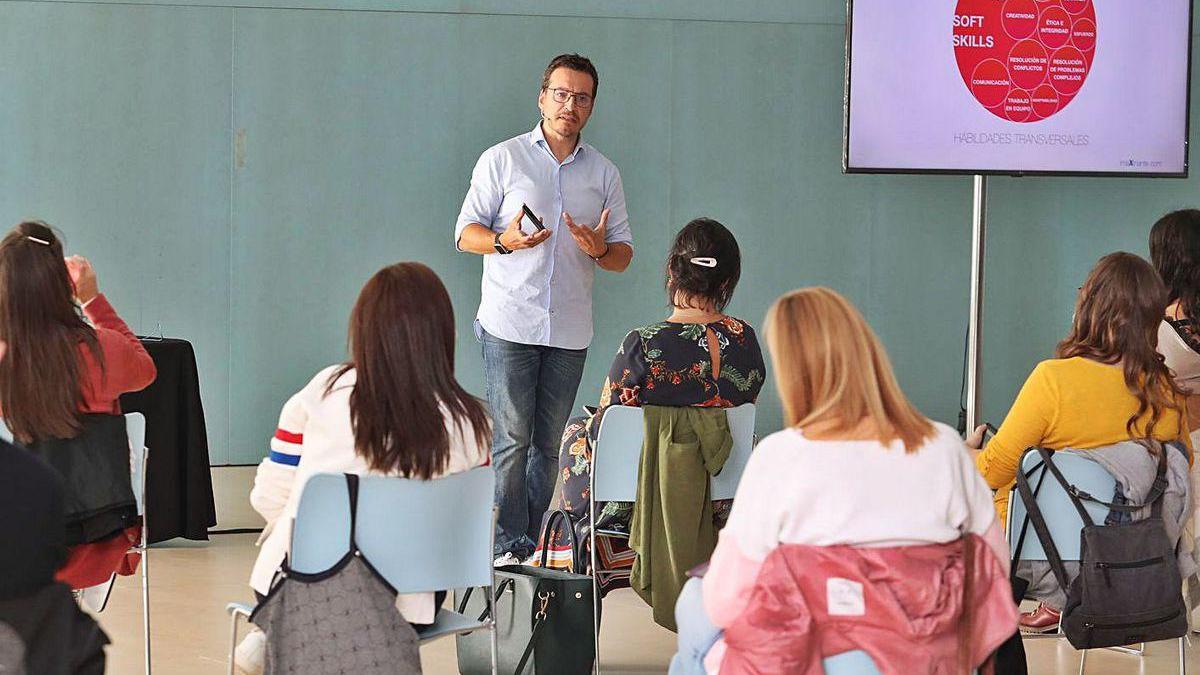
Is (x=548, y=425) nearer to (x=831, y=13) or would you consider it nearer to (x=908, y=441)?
(x=908, y=441)

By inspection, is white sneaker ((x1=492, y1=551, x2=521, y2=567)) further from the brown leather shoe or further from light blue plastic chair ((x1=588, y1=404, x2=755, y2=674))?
the brown leather shoe

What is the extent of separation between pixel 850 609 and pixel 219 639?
2.63 meters

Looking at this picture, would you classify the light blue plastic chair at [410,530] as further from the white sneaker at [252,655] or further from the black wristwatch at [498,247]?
the black wristwatch at [498,247]

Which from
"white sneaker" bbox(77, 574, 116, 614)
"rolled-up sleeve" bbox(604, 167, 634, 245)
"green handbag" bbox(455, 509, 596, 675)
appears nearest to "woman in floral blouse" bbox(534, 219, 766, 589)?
"green handbag" bbox(455, 509, 596, 675)

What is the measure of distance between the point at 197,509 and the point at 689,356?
2.71 metres

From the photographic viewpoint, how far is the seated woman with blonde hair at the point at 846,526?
218cm

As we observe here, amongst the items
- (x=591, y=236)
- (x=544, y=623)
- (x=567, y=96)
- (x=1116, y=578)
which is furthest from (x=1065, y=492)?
(x=567, y=96)

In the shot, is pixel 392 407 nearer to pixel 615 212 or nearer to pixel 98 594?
A: pixel 98 594

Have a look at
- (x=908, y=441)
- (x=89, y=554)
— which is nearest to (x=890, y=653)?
(x=908, y=441)

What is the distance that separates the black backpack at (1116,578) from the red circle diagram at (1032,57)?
9.95 ft

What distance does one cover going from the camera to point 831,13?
6.48 metres

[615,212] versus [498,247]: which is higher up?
[615,212]

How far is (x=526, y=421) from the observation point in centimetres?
456

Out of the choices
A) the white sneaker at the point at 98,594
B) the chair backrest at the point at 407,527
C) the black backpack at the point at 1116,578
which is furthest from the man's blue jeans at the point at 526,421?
the black backpack at the point at 1116,578
